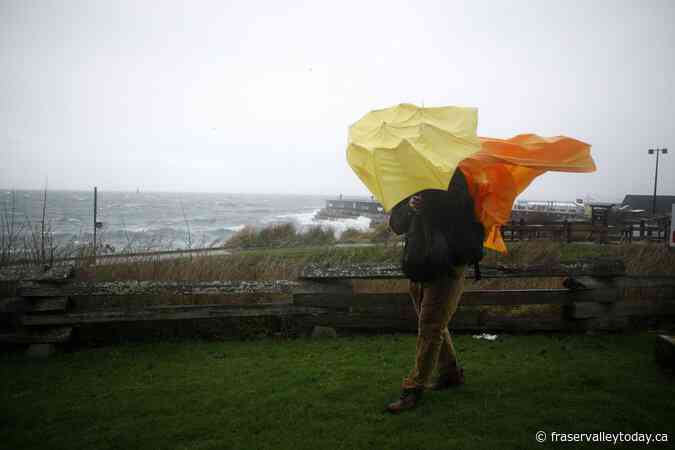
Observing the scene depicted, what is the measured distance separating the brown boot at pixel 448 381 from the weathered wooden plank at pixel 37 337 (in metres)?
4.49

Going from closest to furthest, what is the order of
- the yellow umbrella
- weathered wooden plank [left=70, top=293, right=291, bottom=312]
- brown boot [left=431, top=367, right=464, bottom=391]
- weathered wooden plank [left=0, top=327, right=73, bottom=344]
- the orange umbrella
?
the yellow umbrella → the orange umbrella → brown boot [left=431, top=367, right=464, bottom=391] → weathered wooden plank [left=0, top=327, right=73, bottom=344] → weathered wooden plank [left=70, top=293, right=291, bottom=312]

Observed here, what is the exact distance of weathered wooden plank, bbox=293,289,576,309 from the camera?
17.8ft

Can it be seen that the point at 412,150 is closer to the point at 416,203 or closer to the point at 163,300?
the point at 416,203

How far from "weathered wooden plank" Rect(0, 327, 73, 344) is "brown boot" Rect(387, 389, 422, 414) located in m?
4.18

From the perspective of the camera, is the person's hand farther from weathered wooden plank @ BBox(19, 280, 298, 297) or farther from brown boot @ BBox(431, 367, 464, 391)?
weathered wooden plank @ BBox(19, 280, 298, 297)

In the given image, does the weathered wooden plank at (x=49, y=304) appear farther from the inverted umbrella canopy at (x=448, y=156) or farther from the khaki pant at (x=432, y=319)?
the khaki pant at (x=432, y=319)

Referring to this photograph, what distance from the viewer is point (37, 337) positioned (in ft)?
16.4

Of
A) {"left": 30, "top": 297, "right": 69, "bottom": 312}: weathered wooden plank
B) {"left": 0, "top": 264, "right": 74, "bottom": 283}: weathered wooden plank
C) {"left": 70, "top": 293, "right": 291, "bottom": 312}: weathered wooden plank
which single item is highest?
{"left": 0, "top": 264, "right": 74, "bottom": 283}: weathered wooden plank

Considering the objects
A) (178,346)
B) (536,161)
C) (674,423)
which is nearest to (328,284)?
(178,346)

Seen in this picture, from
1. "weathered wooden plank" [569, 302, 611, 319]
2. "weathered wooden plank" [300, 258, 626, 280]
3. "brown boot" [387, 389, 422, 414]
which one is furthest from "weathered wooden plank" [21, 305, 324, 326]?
"weathered wooden plank" [569, 302, 611, 319]

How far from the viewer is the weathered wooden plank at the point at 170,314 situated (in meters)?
5.08

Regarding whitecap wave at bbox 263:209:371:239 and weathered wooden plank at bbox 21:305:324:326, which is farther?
whitecap wave at bbox 263:209:371:239

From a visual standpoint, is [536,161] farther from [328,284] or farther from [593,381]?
[328,284]

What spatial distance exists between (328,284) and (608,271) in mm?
3769
